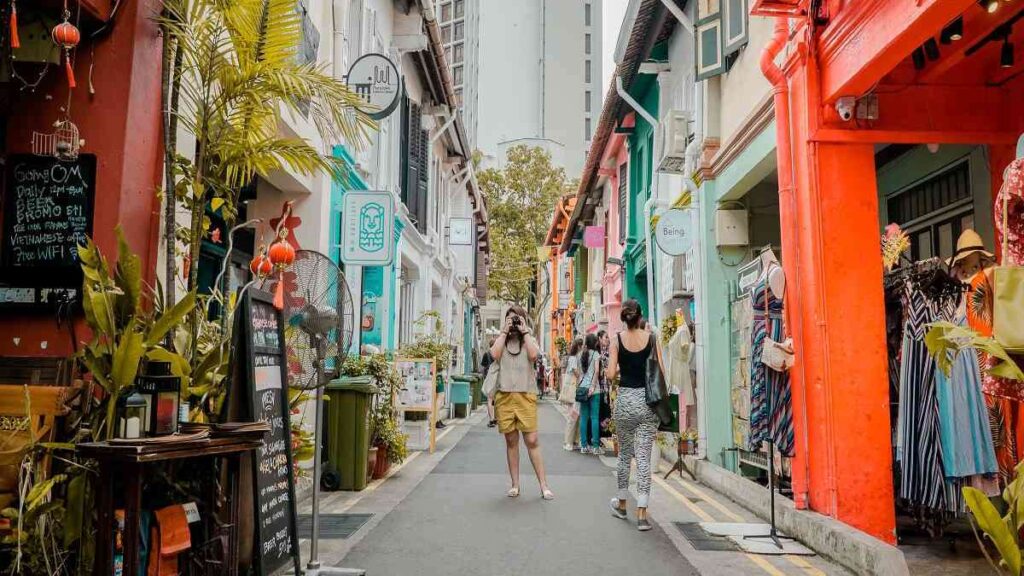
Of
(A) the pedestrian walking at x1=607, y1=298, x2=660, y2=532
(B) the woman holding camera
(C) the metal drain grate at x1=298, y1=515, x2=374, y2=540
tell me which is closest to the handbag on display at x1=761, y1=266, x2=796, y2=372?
(A) the pedestrian walking at x1=607, y1=298, x2=660, y2=532

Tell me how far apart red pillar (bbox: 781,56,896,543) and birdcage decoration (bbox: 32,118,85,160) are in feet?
17.5

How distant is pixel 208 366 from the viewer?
14.9 ft

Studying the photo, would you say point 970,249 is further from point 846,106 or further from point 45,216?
point 45,216

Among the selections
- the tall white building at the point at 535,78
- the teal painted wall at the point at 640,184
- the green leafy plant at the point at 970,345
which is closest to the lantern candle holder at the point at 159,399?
the green leafy plant at the point at 970,345

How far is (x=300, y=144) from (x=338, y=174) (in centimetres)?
76

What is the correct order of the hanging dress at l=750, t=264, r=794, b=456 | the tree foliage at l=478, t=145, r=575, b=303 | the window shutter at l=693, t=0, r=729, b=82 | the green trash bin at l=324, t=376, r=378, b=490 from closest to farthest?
the hanging dress at l=750, t=264, r=794, b=456 → the green trash bin at l=324, t=376, r=378, b=490 → the window shutter at l=693, t=0, r=729, b=82 → the tree foliage at l=478, t=145, r=575, b=303

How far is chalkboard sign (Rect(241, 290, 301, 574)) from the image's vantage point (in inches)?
168

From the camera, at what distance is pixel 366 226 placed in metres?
9.96

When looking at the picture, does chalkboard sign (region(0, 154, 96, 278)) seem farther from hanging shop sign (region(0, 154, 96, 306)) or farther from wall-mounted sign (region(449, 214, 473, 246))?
wall-mounted sign (region(449, 214, 473, 246))

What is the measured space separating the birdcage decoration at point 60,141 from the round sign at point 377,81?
5084mm

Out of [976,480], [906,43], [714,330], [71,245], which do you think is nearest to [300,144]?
[71,245]

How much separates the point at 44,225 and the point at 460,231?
1804 cm

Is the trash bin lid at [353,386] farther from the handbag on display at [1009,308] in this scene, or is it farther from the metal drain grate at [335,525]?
the handbag on display at [1009,308]

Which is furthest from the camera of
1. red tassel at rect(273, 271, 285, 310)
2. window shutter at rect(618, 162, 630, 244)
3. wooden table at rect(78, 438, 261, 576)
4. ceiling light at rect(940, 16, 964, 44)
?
window shutter at rect(618, 162, 630, 244)
